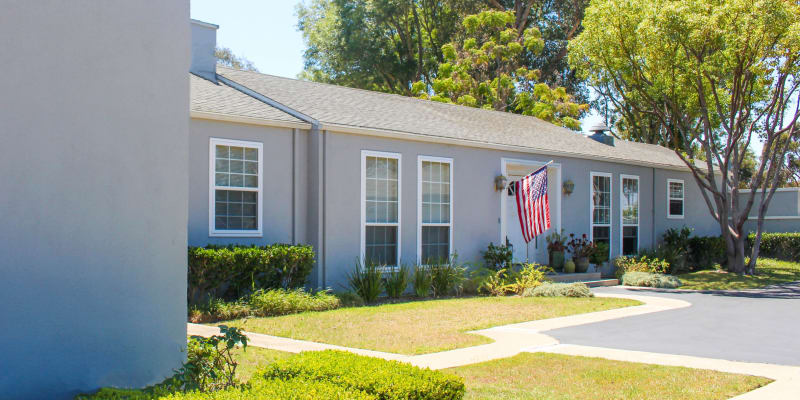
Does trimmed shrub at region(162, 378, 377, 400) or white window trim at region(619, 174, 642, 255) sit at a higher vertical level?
white window trim at region(619, 174, 642, 255)

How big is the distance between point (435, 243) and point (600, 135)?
380 inches

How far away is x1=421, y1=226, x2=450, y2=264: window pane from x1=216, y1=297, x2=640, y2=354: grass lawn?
1.62 meters

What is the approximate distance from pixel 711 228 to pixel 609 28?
979cm

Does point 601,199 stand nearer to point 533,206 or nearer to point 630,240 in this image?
point 630,240

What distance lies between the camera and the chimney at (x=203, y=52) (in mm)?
14852

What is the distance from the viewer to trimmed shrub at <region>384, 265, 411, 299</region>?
45.6 ft

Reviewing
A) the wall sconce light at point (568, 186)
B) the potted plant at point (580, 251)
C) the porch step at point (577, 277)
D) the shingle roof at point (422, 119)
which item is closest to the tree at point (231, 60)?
the shingle roof at point (422, 119)

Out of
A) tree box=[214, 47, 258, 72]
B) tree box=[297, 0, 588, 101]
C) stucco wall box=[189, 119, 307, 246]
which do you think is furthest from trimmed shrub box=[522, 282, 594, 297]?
tree box=[214, 47, 258, 72]

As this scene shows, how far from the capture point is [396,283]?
45.7ft

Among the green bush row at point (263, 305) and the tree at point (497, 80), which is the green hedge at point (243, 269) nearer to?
the green bush row at point (263, 305)

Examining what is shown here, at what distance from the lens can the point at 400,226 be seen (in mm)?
14602

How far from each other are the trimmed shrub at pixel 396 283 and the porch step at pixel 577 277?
14.1 ft

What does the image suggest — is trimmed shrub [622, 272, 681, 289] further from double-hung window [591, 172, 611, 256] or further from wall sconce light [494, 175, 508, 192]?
wall sconce light [494, 175, 508, 192]

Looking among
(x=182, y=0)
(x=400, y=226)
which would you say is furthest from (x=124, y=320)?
(x=400, y=226)
